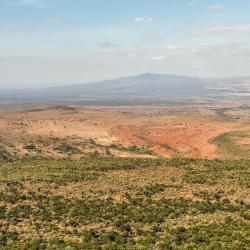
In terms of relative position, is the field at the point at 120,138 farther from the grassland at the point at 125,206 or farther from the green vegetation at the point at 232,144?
the grassland at the point at 125,206

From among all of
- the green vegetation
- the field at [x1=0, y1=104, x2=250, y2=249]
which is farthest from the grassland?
the green vegetation

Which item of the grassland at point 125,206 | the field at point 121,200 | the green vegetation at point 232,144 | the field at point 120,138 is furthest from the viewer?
the field at point 120,138

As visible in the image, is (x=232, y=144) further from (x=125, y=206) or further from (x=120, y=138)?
(x=125, y=206)

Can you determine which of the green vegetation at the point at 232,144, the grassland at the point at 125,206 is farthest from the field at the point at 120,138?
the grassland at the point at 125,206

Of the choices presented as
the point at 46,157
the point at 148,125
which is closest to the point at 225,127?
the point at 148,125

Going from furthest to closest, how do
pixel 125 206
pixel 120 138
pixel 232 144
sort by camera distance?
pixel 120 138 < pixel 232 144 < pixel 125 206

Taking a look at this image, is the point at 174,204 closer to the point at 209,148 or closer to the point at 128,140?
the point at 209,148

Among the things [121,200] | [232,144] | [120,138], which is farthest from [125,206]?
[120,138]
